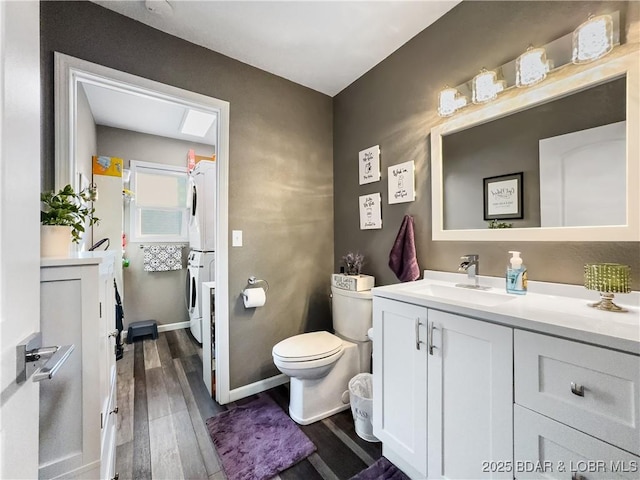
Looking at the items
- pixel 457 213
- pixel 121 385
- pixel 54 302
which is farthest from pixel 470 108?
pixel 121 385

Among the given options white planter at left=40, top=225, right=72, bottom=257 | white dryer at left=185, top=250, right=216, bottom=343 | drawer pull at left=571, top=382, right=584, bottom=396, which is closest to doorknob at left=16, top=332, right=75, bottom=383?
white planter at left=40, top=225, right=72, bottom=257

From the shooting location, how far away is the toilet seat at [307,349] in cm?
164

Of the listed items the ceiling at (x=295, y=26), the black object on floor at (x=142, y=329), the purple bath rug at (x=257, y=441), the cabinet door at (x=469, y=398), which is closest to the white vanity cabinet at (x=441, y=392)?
the cabinet door at (x=469, y=398)

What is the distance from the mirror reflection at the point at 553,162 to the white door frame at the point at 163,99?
157cm

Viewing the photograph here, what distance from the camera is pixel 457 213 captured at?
1.57m

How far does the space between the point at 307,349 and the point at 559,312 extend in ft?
4.24

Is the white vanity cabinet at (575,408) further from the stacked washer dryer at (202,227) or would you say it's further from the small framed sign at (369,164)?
the stacked washer dryer at (202,227)

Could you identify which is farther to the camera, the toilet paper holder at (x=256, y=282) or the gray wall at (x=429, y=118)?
the toilet paper holder at (x=256, y=282)

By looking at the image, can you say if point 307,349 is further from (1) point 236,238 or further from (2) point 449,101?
(2) point 449,101

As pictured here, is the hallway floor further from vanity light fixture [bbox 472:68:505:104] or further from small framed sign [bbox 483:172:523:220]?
vanity light fixture [bbox 472:68:505:104]

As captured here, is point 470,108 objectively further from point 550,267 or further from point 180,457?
point 180,457

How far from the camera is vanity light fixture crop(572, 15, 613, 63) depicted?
3.48 feet

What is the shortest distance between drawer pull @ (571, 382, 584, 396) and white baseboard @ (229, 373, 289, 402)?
192 cm

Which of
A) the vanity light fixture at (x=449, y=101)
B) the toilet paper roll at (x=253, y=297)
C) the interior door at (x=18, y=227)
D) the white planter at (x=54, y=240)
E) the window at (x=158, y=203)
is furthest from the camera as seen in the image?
the window at (x=158, y=203)
